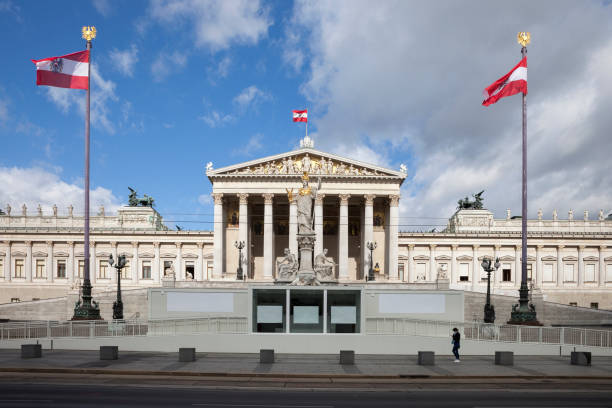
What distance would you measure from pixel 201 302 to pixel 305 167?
36.3m

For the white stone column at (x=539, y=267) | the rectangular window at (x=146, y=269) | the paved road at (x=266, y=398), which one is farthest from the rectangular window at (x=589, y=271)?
the rectangular window at (x=146, y=269)

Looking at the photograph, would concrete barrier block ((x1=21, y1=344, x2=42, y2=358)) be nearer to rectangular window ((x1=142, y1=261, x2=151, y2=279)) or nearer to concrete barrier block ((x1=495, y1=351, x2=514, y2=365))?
concrete barrier block ((x1=495, y1=351, x2=514, y2=365))

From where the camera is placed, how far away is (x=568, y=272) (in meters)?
72.3

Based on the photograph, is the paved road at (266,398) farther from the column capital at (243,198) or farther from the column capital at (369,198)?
the column capital at (369,198)

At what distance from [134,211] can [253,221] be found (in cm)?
2151

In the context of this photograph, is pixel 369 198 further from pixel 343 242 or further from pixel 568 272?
pixel 568 272

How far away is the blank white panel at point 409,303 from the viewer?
28.0 metres

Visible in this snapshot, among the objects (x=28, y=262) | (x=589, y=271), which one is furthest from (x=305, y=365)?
(x=589, y=271)

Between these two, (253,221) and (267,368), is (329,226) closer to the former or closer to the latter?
(253,221)

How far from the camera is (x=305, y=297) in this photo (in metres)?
26.8

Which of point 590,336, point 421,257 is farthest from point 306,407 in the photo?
point 421,257

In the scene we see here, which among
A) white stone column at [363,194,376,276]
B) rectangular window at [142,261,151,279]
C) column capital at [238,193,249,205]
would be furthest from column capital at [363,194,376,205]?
rectangular window at [142,261,151,279]

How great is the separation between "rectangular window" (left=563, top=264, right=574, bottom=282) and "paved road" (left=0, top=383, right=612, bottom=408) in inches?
2412

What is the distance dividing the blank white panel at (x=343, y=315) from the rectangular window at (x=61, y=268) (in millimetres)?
59014
